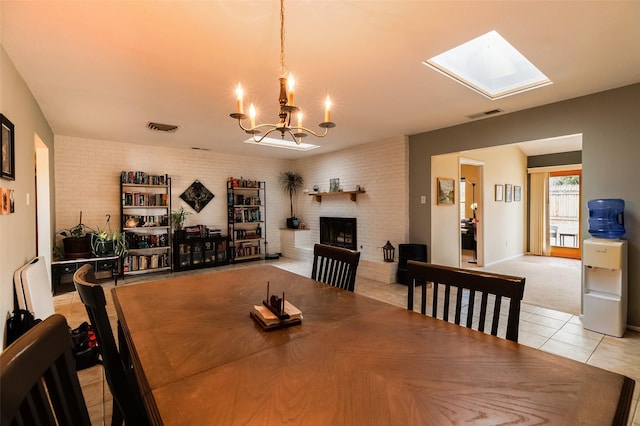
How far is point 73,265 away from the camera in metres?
4.54

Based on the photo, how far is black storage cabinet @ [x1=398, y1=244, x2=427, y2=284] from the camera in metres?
4.83

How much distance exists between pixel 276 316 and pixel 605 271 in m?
3.59

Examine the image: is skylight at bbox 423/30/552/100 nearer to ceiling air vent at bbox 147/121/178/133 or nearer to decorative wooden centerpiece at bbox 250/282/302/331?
decorative wooden centerpiece at bbox 250/282/302/331

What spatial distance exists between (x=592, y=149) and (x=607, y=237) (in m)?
0.95

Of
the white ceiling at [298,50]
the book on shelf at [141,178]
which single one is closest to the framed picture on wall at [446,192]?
the white ceiling at [298,50]

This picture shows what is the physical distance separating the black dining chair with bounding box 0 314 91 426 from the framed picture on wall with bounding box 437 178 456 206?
505 centimetres

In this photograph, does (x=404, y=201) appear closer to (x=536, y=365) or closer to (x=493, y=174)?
(x=493, y=174)

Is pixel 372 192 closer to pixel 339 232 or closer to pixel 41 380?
pixel 339 232

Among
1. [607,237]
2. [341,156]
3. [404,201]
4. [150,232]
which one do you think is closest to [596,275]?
[607,237]

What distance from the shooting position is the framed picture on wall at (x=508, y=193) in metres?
6.76

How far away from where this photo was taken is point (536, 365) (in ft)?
3.29

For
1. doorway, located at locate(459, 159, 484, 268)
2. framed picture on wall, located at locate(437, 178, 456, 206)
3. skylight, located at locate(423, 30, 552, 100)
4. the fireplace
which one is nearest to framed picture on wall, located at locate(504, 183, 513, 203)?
doorway, located at locate(459, 159, 484, 268)

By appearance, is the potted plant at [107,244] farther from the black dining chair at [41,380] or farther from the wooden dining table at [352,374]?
the black dining chair at [41,380]

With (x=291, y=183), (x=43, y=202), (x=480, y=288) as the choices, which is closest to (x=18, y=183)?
(x=43, y=202)
